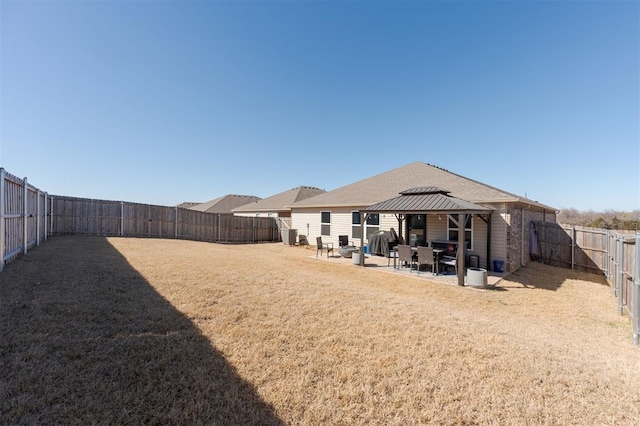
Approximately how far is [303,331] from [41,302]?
15.0 feet

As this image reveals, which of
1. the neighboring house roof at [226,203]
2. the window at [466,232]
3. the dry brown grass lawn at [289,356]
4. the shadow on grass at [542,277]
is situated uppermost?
the neighboring house roof at [226,203]

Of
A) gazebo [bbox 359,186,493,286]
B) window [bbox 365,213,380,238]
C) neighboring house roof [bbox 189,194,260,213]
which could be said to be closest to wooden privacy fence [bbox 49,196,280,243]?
window [bbox 365,213,380,238]

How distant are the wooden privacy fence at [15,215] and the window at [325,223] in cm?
1304

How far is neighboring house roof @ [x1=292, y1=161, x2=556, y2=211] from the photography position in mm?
12047

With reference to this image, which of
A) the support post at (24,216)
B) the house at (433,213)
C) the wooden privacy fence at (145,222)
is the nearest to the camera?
the support post at (24,216)

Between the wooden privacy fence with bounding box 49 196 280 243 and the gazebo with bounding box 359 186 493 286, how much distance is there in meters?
12.0

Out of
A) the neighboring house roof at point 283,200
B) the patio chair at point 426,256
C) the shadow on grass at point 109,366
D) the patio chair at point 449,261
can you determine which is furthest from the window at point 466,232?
the neighboring house roof at point 283,200

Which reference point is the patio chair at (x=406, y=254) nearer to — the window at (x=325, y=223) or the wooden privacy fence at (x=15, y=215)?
the window at (x=325, y=223)

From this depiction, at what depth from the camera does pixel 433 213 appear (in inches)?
380

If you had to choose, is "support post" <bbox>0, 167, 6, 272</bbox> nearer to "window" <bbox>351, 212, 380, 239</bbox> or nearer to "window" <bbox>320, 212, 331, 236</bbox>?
"window" <bbox>351, 212, 380, 239</bbox>

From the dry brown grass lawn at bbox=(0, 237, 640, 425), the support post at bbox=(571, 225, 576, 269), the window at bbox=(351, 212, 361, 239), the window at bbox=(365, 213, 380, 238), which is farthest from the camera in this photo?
the window at bbox=(351, 212, 361, 239)

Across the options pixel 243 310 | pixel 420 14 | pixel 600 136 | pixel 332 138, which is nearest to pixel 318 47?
pixel 420 14

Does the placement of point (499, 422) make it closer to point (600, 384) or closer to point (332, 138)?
point (600, 384)

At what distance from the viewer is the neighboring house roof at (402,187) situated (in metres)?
12.0
